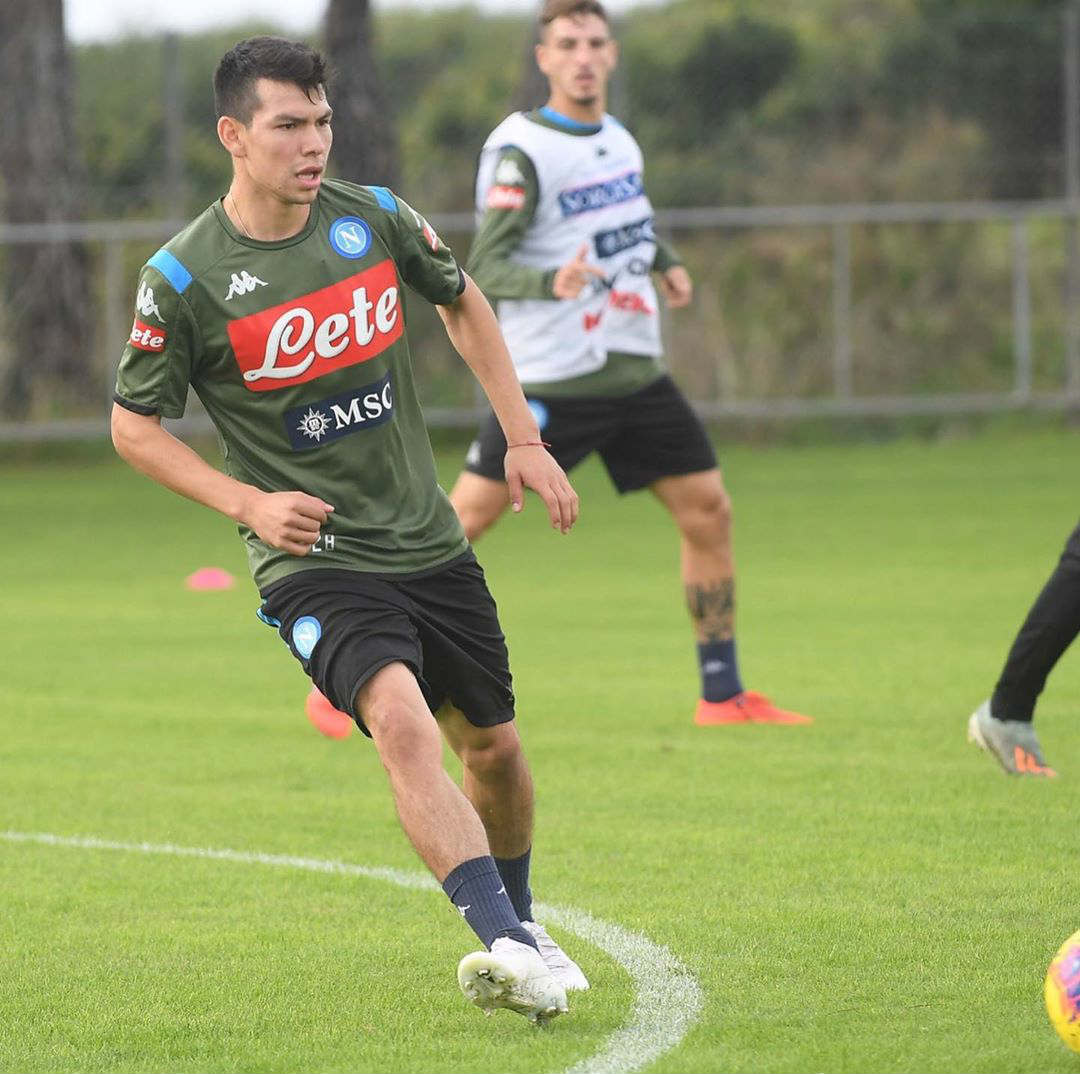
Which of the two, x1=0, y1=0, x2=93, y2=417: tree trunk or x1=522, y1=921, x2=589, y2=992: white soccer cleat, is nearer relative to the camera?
x1=522, y1=921, x2=589, y2=992: white soccer cleat

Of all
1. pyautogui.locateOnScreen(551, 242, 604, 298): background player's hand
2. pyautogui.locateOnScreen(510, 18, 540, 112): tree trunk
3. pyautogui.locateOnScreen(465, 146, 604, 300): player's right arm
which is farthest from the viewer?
pyautogui.locateOnScreen(510, 18, 540, 112): tree trunk

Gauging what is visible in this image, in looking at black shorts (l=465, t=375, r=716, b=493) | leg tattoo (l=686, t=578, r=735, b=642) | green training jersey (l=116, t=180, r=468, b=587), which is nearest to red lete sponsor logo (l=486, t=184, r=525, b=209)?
black shorts (l=465, t=375, r=716, b=493)

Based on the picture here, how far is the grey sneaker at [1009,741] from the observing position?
7148 millimetres

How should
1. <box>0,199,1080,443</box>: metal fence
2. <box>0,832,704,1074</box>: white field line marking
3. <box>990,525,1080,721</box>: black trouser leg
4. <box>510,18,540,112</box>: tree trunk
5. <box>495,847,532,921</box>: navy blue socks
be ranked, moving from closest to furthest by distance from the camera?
<box>0,832,704,1074</box>: white field line marking
<box>495,847,532,921</box>: navy blue socks
<box>990,525,1080,721</box>: black trouser leg
<box>0,199,1080,443</box>: metal fence
<box>510,18,540,112</box>: tree trunk

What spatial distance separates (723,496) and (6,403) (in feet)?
41.8

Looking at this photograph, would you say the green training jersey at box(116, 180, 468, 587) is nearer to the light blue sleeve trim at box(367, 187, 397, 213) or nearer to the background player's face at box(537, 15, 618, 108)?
the light blue sleeve trim at box(367, 187, 397, 213)

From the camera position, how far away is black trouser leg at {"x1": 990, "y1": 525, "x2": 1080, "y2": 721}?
686cm

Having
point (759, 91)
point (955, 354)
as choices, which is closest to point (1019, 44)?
point (759, 91)

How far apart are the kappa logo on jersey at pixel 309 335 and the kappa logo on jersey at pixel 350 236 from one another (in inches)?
2.1

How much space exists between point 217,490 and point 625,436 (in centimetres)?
398

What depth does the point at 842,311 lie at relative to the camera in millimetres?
20438

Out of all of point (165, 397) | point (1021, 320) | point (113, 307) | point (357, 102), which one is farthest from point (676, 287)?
point (357, 102)

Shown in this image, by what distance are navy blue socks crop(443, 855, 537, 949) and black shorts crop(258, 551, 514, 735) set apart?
1.32 ft

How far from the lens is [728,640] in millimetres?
8547
